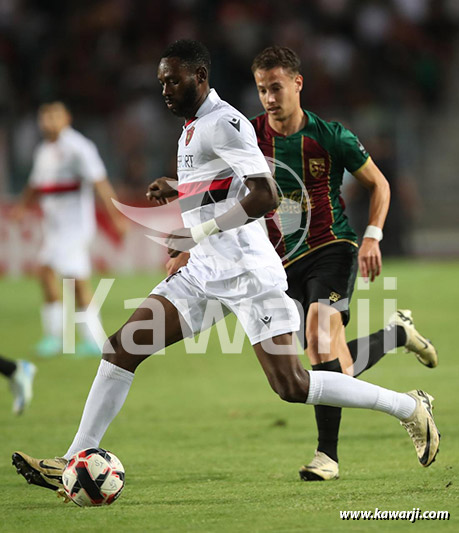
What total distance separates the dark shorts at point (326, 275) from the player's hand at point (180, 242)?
110 cm

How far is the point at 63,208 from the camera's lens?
12.3 meters

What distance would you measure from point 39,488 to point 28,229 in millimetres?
14089

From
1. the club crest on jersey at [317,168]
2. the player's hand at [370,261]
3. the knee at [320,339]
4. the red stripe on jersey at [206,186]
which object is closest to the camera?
the red stripe on jersey at [206,186]

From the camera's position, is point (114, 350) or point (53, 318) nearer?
point (114, 350)

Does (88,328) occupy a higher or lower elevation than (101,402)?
lower

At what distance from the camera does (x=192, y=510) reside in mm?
5184

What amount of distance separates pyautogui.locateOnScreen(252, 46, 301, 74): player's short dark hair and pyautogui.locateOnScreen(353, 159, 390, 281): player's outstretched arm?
0.71m

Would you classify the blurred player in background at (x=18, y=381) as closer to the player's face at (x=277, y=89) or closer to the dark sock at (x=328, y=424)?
the dark sock at (x=328, y=424)

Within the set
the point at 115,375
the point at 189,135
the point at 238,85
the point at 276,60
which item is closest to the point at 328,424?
the point at 115,375

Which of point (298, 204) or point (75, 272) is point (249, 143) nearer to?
point (298, 204)

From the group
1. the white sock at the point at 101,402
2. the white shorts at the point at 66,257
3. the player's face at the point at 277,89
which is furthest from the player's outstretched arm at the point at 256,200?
the white shorts at the point at 66,257

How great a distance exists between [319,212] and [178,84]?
56.2 inches

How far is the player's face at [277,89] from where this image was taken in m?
6.29

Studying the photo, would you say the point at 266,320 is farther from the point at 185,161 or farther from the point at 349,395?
the point at 185,161
